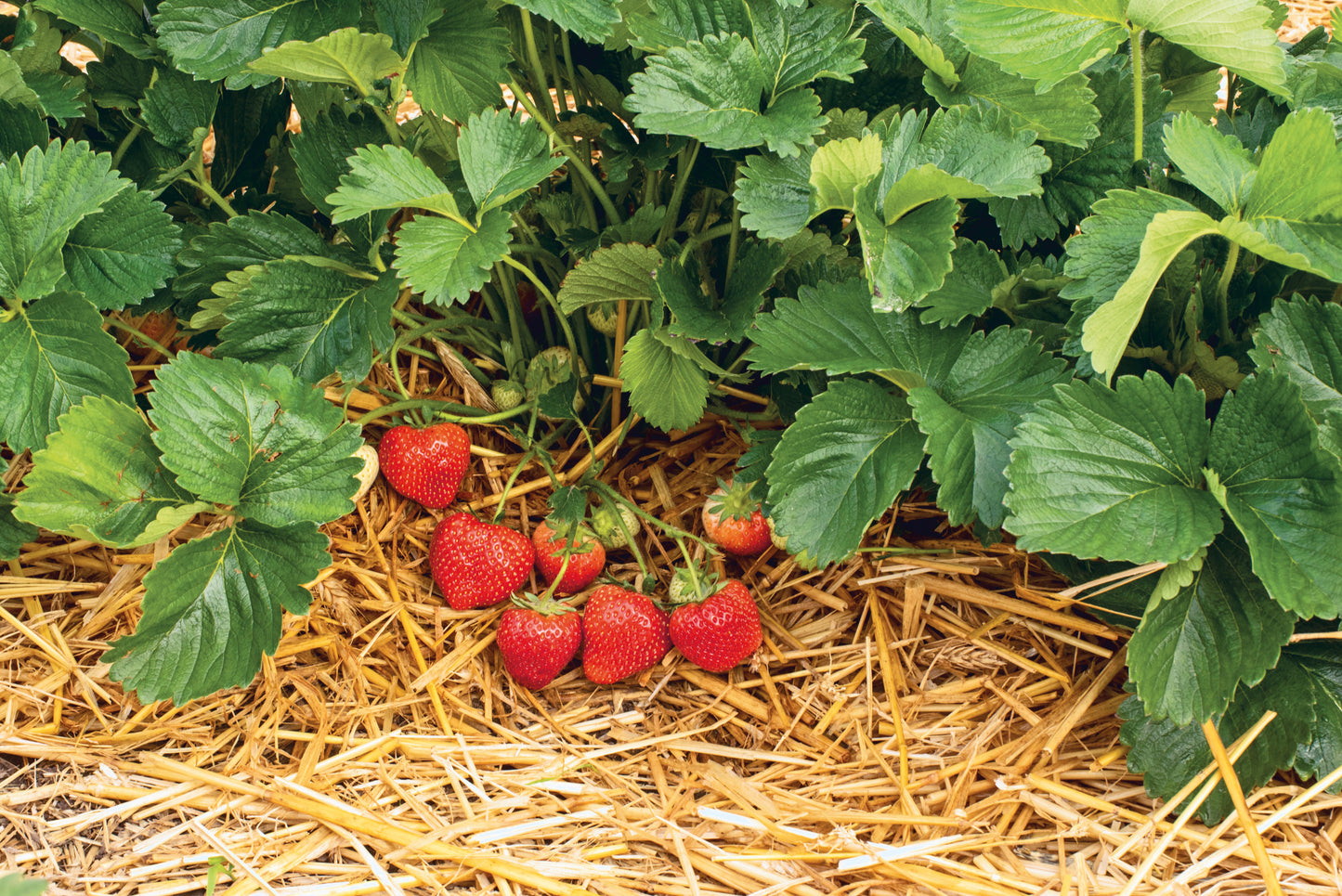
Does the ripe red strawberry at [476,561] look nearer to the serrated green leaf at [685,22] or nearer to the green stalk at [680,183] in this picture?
the green stalk at [680,183]

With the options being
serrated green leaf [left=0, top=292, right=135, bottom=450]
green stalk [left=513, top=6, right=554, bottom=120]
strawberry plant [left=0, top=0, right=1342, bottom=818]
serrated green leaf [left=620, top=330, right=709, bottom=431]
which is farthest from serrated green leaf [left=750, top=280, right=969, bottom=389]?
serrated green leaf [left=0, top=292, right=135, bottom=450]

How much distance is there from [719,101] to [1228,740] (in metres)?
0.70

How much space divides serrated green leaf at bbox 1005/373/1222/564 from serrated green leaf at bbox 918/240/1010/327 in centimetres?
12

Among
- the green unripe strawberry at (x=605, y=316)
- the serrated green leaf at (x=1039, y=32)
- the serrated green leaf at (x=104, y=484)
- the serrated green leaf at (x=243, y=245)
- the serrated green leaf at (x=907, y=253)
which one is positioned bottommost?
the serrated green leaf at (x=104, y=484)

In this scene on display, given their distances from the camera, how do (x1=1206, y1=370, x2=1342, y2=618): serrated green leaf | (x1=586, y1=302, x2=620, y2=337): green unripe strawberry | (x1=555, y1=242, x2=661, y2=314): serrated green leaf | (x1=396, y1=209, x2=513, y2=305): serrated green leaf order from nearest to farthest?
Answer: (x1=1206, y1=370, x2=1342, y2=618): serrated green leaf
(x1=396, y1=209, x2=513, y2=305): serrated green leaf
(x1=555, y1=242, x2=661, y2=314): serrated green leaf
(x1=586, y1=302, x2=620, y2=337): green unripe strawberry

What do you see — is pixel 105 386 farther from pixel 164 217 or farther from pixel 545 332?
pixel 545 332

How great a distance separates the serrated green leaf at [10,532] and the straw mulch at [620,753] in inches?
3.9

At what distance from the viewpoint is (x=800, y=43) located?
2.70ft

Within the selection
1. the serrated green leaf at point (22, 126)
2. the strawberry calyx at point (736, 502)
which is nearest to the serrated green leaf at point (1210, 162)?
the strawberry calyx at point (736, 502)

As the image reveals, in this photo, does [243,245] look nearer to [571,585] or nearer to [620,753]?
[571,585]

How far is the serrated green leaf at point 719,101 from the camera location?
763 mm

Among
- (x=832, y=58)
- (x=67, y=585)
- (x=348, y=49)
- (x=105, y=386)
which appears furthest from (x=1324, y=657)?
(x=67, y=585)

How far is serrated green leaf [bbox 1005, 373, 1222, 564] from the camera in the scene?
69cm

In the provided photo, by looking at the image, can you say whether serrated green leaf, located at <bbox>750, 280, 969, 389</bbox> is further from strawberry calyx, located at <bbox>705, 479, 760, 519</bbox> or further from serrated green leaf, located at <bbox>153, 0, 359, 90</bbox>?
serrated green leaf, located at <bbox>153, 0, 359, 90</bbox>
